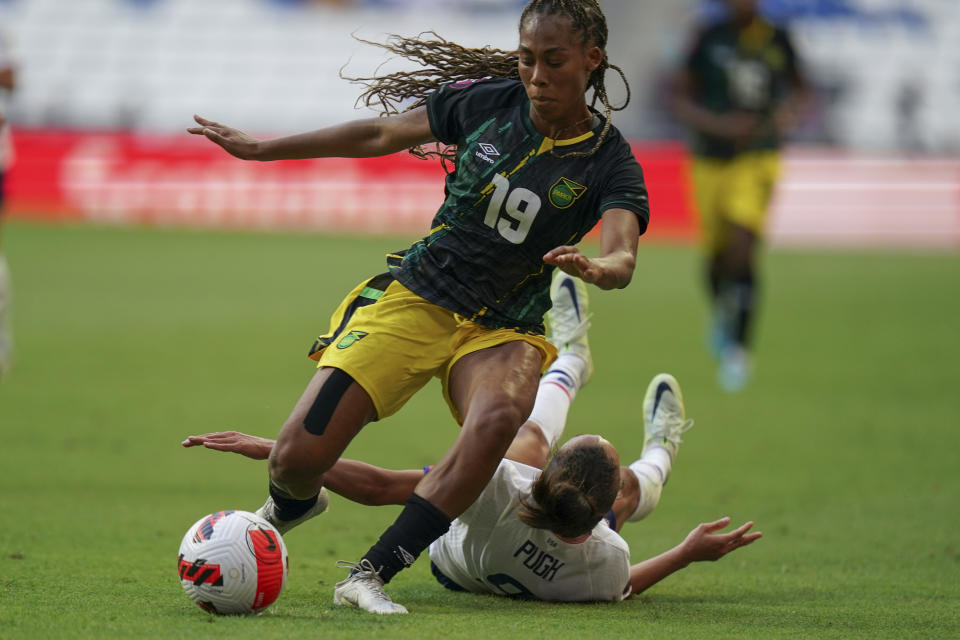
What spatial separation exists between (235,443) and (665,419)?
2168 millimetres

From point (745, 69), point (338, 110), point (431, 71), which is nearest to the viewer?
point (431, 71)

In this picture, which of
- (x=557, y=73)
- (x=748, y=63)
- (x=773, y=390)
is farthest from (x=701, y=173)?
(x=557, y=73)

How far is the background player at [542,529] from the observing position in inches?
184

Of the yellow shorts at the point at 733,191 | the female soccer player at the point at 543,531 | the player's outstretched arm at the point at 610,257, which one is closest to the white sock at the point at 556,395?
the female soccer player at the point at 543,531

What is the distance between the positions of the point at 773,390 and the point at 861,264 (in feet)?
33.8

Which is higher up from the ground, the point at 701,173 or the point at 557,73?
the point at 557,73

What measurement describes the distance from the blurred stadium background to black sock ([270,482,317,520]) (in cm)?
1768

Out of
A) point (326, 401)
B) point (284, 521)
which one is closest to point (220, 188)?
point (284, 521)

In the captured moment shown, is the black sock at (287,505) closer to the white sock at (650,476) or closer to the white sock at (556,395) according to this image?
the white sock at (556,395)

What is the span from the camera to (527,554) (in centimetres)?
485

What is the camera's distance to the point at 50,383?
10508 mm

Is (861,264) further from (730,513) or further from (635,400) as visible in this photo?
(730,513)

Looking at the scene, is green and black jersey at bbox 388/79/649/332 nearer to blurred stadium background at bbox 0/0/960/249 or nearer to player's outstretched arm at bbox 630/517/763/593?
player's outstretched arm at bbox 630/517/763/593

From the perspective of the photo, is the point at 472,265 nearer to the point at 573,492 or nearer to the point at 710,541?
the point at 573,492
